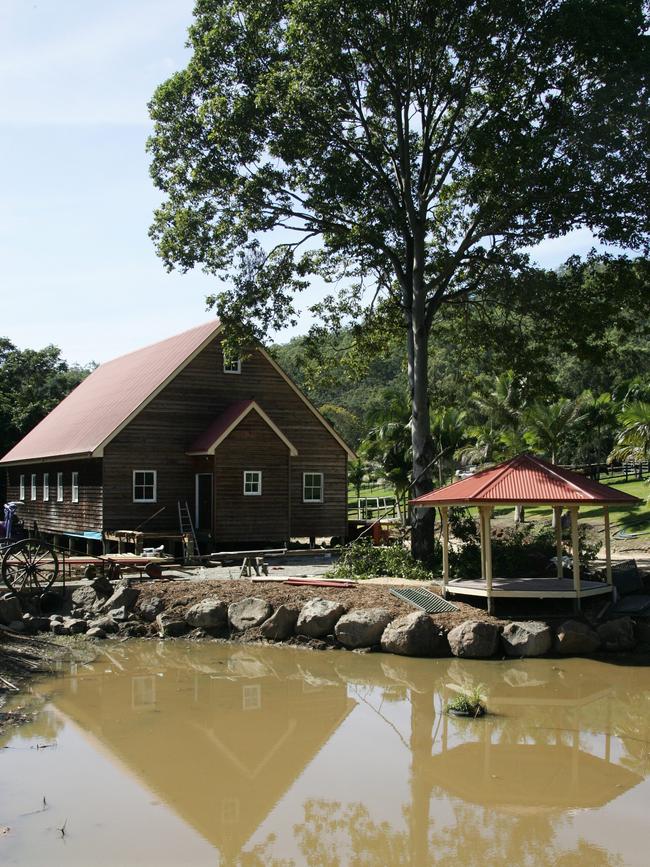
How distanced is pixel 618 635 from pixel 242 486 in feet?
52.0

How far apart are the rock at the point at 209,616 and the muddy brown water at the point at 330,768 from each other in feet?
8.85

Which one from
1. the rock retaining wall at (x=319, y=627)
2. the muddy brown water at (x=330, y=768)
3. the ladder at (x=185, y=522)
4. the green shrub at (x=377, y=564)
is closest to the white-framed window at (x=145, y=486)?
the ladder at (x=185, y=522)

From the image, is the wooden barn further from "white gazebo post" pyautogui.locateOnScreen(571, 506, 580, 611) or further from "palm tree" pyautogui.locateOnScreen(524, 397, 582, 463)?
"white gazebo post" pyautogui.locateOnScreen(571, 506, 580, 611)

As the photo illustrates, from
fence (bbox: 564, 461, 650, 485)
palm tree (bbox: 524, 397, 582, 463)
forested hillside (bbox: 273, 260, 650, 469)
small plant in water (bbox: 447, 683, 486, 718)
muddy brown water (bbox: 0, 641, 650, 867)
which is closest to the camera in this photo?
muddy brown water (bbox: 0, 641, 650, 867)

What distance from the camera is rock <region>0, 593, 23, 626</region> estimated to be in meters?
17.9

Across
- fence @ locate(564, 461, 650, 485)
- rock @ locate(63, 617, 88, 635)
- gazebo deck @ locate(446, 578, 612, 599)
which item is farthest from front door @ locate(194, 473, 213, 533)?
fence @ locate(564, 461, 650, 485)

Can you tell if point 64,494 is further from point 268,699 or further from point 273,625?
point 268,699

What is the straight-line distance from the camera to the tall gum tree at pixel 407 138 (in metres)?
19.5

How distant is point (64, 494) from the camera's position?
107ft

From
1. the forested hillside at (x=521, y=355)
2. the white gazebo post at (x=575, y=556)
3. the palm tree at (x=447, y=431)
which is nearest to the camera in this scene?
the white gazebo post at (x=575, y=556)

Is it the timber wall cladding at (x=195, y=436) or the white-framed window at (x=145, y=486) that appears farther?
the white-framed window at (x=145, y=486)

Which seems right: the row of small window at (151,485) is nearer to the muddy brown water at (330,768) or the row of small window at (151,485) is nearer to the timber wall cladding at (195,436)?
the timber wall cladding at (195,436)

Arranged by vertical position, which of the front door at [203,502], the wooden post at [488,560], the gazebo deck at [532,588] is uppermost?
the front door at [203,502]

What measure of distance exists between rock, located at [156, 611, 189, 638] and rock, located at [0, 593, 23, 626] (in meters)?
2.98
